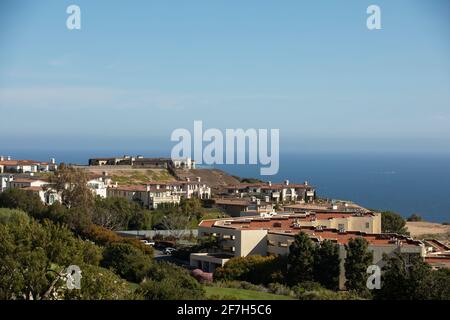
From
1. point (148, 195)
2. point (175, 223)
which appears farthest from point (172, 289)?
point (148, 195)

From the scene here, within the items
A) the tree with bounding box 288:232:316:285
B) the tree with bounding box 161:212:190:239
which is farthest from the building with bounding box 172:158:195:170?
the tree with bounding box 288:232:316:285

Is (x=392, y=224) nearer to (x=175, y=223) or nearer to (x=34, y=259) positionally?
(x=175, y=223)

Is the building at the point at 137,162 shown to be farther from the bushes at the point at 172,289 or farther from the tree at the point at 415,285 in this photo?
the tree at the point at 415,285

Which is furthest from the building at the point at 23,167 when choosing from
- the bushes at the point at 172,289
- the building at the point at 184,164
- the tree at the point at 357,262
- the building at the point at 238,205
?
the bushes at the point at 172,289

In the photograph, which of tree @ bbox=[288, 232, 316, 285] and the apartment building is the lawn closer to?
tree @ bbox=[288, 232, 316, 285]
